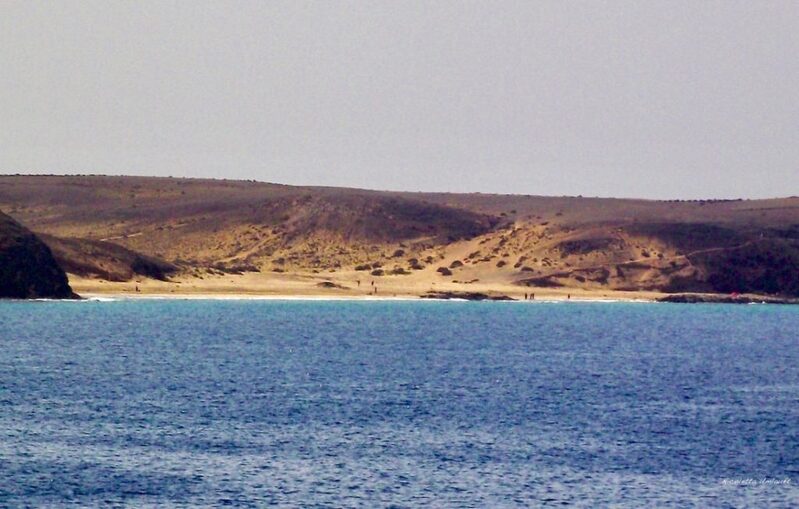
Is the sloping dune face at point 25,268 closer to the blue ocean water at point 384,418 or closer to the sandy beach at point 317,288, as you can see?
the sandy beach at point 317,288

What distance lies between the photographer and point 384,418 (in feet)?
190

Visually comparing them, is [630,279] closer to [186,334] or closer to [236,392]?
[186,334]

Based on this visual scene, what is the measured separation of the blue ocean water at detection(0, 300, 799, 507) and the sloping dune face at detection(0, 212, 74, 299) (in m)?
13.3

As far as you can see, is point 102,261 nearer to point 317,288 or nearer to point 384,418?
point 317,288

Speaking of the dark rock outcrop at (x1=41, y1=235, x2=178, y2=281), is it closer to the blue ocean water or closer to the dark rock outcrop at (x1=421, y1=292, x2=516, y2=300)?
the dark rock outcrop at (x1=421, y1=292, x2=516, y2=300)

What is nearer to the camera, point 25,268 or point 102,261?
point 25,268

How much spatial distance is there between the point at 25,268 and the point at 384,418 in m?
74.1

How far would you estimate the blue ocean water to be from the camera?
43.1 meters

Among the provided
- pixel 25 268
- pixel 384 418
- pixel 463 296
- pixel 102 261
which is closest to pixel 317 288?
pixel 463 296

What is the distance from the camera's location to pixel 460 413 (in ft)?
198

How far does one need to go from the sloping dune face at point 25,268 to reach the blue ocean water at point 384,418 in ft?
43.8

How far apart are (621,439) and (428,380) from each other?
900 inches

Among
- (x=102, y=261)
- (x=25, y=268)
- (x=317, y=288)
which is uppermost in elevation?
(x=102, y=261)

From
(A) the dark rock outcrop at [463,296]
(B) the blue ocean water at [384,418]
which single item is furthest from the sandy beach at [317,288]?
(B) the blue ocean water at [384,418]
